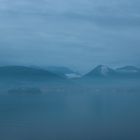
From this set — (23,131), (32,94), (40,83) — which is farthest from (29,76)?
(23,131)

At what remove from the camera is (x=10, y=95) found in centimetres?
6419

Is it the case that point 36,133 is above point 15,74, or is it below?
below

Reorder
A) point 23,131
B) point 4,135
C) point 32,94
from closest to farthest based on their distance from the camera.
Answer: point 4,135
point 23,131
point 32,94

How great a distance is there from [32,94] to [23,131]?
39392 millimetres

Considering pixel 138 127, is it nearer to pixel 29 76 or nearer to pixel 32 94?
pixel 29 76

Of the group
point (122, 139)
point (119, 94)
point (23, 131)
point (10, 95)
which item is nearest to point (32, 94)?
point (10, 95)

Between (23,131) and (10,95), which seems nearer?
(23,131)

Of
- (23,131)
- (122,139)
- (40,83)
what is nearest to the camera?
(122,139)

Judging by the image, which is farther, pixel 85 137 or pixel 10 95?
pixel 10 95

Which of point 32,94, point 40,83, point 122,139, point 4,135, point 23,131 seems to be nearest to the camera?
point 122,139

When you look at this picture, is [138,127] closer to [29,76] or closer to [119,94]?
[29,76]

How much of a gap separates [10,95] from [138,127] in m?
43.1

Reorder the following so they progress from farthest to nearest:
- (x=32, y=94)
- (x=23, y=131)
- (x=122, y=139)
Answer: (x=32, y=94)
(x=23, y=131)
(x=122, y=139)

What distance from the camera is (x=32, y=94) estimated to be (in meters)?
61.8
